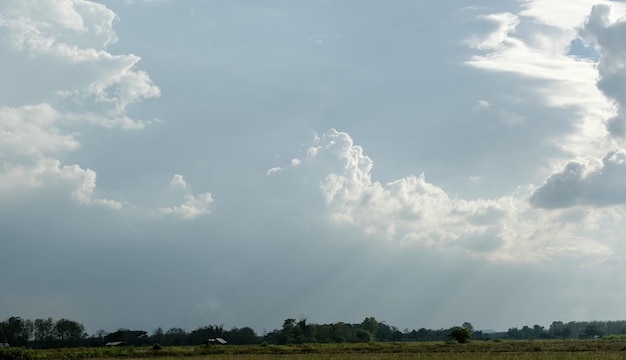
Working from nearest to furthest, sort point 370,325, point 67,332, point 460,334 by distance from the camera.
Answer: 1. point 460,334
2. point 67,332
3. point 370,325

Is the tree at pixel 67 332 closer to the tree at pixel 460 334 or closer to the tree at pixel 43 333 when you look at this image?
the tree at pixel 43 333

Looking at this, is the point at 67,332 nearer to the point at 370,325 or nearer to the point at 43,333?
the point at 43,333

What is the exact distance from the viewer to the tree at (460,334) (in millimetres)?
93375

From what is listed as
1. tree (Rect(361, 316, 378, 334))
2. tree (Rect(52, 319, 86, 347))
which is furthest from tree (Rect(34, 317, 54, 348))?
tree (Rect(361, 316, 378, 334))

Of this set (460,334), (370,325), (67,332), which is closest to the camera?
(460,334)

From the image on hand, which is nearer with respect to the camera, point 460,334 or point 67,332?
point 460,334

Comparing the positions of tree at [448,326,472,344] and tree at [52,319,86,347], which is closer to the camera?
tree at [448,326,472,344]

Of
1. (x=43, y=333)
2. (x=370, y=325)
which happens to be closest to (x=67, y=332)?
(x=43, y=333)

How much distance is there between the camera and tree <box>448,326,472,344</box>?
306ft

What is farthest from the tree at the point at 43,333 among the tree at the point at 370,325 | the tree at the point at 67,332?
the tree at the point at 370,325

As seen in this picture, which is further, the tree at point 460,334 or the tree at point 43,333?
the tree at point 43,333

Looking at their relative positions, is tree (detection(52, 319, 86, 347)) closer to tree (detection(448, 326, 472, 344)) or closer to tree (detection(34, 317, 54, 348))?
tree (detection(34, 317, 54, 348))

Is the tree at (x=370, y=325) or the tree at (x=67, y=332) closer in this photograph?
the tree at (x=67, y=332)

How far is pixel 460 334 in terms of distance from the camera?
93.6 m
